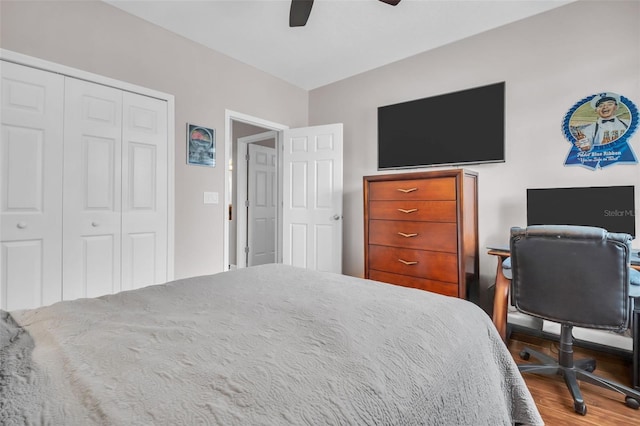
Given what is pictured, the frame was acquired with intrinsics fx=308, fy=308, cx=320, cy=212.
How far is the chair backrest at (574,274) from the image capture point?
4.97 ft

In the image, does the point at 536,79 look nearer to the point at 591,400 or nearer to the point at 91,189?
the point at 591,400

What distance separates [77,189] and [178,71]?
1.38 m

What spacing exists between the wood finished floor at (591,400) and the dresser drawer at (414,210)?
3.72 feet

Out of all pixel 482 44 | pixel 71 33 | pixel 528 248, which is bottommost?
pixel 528 248

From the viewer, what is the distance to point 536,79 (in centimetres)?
256

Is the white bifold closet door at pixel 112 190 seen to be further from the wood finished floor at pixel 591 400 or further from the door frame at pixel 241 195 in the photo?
the wood finished floor at pixel 591 400

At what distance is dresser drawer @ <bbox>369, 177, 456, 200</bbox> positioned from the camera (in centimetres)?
249

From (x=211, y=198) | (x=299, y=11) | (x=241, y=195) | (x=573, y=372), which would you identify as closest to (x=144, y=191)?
(x=211, y=198)

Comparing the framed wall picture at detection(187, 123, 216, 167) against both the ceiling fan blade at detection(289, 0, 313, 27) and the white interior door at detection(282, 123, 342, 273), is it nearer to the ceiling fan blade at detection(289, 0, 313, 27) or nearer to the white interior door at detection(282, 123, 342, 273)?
the white interior door at detection(282, 123, 342, 273)

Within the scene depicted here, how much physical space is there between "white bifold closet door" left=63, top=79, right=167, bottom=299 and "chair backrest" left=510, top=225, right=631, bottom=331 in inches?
109

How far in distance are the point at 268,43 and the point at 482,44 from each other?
2.03m

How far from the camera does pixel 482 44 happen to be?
112 inches

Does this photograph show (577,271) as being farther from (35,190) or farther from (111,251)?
(35,190)

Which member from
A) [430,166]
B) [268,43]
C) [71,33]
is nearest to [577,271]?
[430,166]
